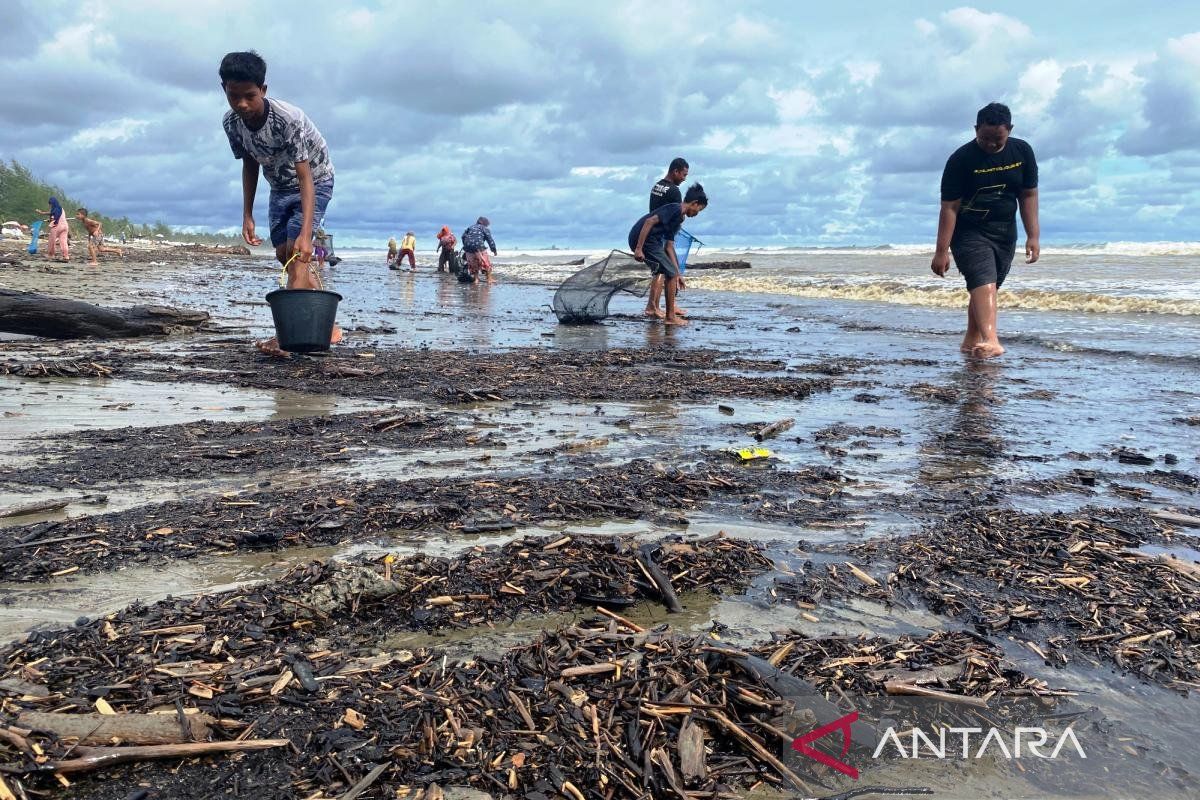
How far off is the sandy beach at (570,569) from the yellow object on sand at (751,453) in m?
0.09

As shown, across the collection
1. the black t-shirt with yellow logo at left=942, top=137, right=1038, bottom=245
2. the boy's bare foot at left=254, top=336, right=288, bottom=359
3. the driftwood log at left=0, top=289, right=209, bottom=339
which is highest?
the black t-shirt with yellow logo at left=942, top=137, right=1038, bottom=245

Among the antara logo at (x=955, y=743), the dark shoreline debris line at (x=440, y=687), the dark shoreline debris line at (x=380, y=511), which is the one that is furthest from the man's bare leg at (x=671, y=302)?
the antara logo at (x=955, y=743)

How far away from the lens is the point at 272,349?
282 inches

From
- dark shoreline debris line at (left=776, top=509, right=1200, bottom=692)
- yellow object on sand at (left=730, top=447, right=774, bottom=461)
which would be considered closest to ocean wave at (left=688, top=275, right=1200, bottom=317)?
yellow object on sand at (left=730, top=447, right=774, bottom=461)

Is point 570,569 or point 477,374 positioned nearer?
point 570,569

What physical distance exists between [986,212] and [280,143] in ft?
22.3

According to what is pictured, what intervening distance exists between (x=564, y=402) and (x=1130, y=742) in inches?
162

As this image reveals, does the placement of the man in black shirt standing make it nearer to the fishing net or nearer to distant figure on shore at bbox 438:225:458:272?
the fishing net

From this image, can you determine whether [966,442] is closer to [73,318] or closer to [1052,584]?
[1052,584]

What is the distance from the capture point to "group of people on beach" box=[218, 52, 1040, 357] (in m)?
6.91

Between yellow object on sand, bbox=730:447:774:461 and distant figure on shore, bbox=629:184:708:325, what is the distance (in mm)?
8090

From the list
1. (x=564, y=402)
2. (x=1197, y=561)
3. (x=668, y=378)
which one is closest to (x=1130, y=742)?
(x=1197, y=561)

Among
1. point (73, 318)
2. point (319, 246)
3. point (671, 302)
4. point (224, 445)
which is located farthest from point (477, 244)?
point (224, 445)

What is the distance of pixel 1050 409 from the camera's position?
5855 millimetres
